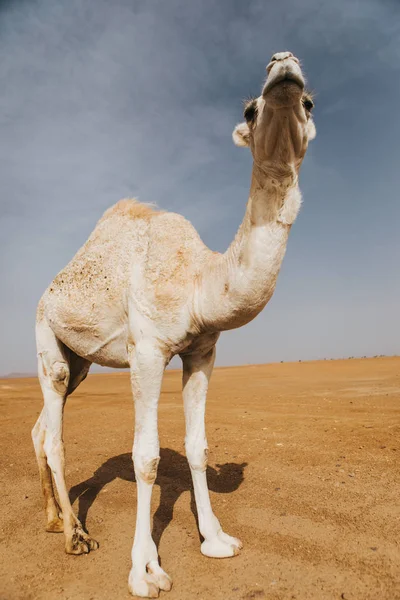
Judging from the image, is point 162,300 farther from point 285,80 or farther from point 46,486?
point 46,486

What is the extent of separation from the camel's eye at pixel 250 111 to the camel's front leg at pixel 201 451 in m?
2.29

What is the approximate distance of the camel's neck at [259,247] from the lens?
10.2ft

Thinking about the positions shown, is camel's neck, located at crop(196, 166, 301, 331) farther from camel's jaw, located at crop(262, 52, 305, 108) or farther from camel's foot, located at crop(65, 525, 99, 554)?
camel's foot, located at crop(65, 525, 99, 554)

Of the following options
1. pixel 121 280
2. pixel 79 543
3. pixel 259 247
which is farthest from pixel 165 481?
pixel 259 247

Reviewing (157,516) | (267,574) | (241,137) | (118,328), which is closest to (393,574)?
(267,574)

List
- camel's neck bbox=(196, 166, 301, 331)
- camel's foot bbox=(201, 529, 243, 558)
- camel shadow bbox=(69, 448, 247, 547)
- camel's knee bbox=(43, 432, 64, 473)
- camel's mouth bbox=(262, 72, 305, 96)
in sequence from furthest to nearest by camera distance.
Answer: camel shadow bbox=(69, 448, 247, 547), camel's knee bbox=(43, 432, 64, 473), camel's foot bbox=(201, 529, 243, 558), camel's neck bbox=(196, 166, 301, 331), camel's mouth bbox=(262, 72, 305, 96)

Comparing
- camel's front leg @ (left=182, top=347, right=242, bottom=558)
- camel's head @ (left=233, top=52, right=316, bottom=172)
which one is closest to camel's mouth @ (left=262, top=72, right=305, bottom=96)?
camel's head @ (left=233, top=52, right=316, bottom=172)

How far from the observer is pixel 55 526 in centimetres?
475

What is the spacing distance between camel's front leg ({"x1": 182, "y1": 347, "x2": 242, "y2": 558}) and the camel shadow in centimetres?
61

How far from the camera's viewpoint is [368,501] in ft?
15.9

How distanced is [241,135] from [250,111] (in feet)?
0.65

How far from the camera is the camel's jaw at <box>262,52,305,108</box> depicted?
251 centimetres

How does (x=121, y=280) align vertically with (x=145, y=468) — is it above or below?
above

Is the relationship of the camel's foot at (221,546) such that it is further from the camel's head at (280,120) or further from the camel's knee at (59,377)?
the camel's head at (280,120)
